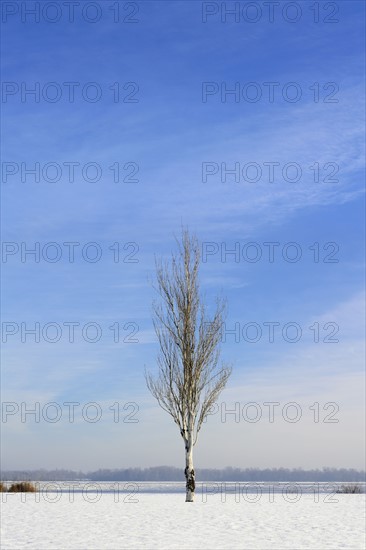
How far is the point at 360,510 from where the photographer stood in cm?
1769

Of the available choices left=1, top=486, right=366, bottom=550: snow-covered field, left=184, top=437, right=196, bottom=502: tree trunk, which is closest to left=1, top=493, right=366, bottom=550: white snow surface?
left=1, top=486, right=366, bottom=550: snow-covered field

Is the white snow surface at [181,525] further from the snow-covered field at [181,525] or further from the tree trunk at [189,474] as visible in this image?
the tree trunk at [189,474]

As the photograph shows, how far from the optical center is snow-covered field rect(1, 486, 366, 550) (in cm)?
1137

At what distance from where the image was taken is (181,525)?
14.0 metres

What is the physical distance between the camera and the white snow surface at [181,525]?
11.4 m

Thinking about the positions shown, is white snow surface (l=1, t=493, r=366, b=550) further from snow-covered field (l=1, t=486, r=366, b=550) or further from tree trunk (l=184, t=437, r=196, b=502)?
tree trunk (l=184, t=437, r=196, b=502)

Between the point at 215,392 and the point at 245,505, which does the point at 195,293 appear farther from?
the point at 245,505

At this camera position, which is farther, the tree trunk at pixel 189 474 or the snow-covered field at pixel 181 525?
the tree trunk at pixel 189 474

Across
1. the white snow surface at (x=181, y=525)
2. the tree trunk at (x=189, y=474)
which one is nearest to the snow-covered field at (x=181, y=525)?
the white snow surface at (x=181, y=525)

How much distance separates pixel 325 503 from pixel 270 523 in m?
6.42

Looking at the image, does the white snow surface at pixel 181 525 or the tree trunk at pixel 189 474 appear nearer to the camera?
the white snow surface at pixel 181 525

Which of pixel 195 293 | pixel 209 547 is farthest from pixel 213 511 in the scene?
pixel 195 293

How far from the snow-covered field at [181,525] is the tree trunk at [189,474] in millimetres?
1551

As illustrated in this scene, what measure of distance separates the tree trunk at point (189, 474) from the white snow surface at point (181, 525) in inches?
67.1
